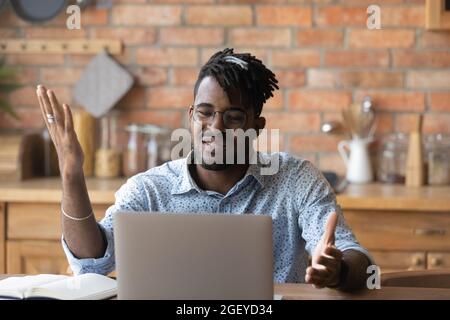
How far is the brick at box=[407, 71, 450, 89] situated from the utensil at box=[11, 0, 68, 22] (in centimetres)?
144

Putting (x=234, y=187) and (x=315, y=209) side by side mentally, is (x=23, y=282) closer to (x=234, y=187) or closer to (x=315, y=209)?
(x=234, y=187)

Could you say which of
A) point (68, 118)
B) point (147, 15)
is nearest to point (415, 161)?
point (147, 15)

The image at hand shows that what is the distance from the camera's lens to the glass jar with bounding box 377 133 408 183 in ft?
10.8

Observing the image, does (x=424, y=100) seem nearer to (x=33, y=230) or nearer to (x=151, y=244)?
(x=33, y=230)

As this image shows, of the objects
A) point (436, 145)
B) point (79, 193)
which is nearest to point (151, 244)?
point (79, 193)

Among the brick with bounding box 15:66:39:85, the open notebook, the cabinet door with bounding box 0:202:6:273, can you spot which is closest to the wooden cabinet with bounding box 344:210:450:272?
the cabinet door with bounding box 0:202:6:273

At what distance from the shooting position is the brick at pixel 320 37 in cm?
335

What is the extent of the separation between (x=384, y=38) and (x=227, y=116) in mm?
1570

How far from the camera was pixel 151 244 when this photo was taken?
1.40 metres

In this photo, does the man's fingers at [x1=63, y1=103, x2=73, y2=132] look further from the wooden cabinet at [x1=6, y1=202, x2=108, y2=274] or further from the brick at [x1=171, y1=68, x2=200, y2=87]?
the brick at [x1=171, y1=68, x2=200, y2=87]

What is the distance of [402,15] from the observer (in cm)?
332

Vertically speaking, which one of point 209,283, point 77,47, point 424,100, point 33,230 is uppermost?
point 77,47

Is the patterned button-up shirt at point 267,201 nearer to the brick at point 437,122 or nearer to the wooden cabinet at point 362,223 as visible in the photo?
the wooden cabinet at point 362,223
